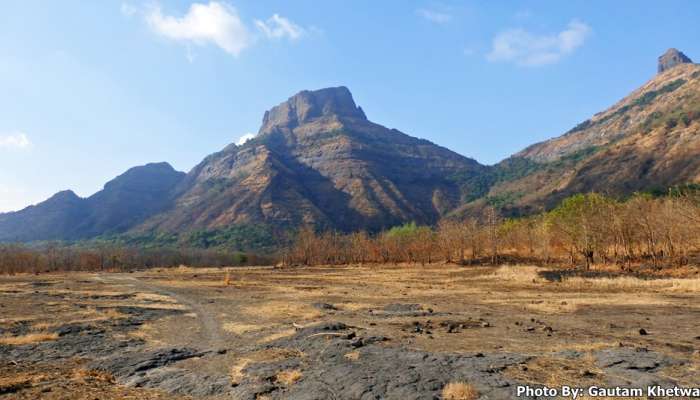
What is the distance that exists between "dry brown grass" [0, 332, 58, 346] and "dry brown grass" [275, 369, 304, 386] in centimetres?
1144

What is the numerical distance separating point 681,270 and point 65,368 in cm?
5533

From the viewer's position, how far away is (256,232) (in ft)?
622

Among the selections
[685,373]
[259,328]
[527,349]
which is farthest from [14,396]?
[685,373]

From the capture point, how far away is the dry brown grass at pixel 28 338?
16950 millimetres

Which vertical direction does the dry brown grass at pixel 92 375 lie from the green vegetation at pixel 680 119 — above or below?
below

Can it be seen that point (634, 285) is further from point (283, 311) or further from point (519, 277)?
point (283, 311)

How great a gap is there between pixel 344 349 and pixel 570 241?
6340cm

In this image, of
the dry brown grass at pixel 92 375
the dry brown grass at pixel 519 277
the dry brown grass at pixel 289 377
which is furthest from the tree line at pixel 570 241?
the dry brown grass at pixel 92 375

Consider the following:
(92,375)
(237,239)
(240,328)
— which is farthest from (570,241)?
(237,239)

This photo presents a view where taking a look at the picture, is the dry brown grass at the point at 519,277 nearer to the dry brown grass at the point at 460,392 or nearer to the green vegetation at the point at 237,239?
the dry brown grass at the point at 460,392

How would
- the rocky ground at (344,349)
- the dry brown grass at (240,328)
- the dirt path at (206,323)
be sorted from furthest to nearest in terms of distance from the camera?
the dry brown grass at (240,328), the dirt path at (206,323), the rocky ground at (344,349)

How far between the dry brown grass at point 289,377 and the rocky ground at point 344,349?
54mm

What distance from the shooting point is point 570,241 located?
68062 mm

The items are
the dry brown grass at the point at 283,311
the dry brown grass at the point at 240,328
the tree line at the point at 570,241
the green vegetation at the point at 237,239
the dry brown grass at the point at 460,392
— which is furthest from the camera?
the green vegetation at the point at 237,239
